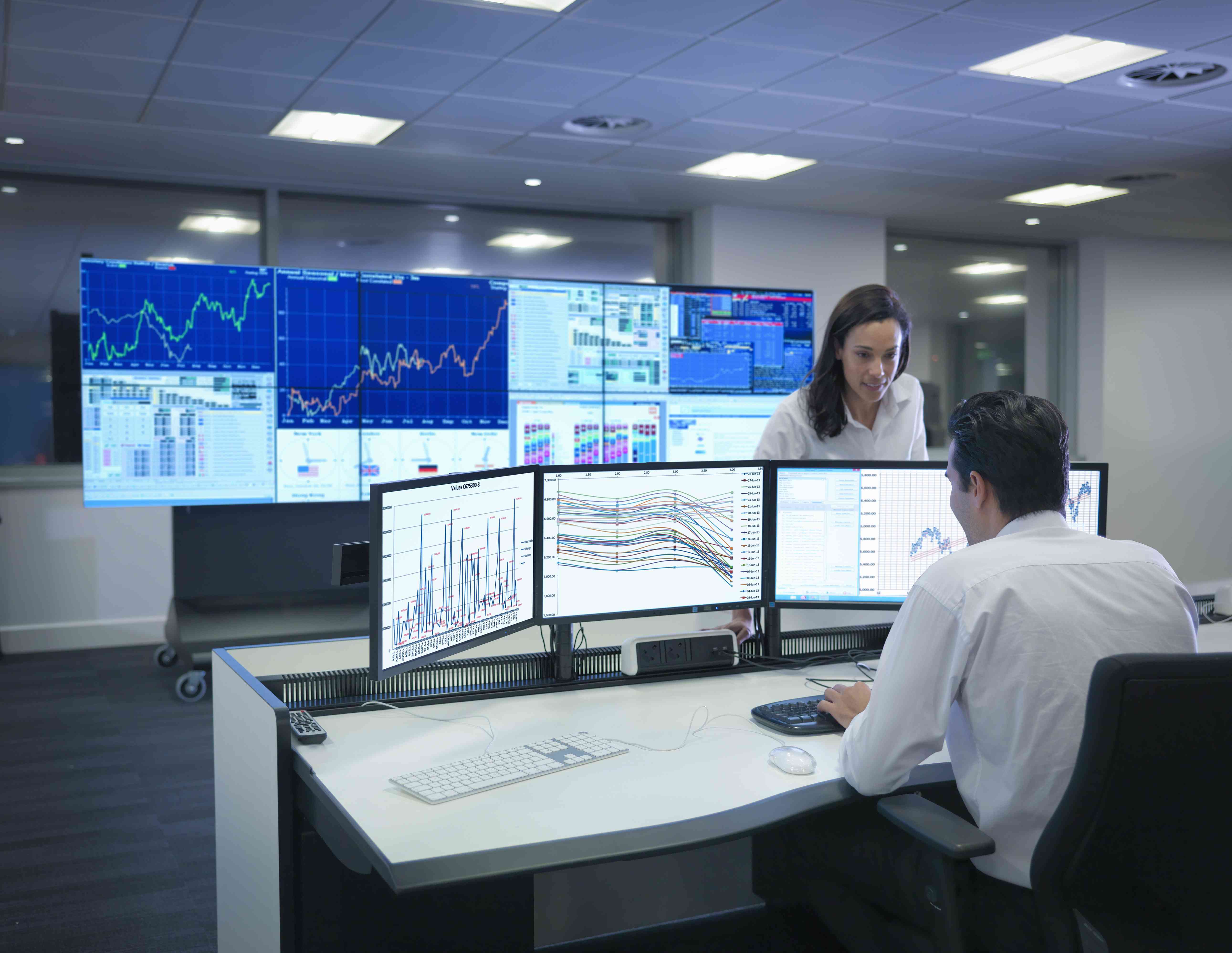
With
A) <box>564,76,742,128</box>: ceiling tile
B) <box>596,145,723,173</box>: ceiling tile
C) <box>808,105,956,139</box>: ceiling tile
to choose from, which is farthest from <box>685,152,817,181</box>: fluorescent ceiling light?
<box>564,76,742,128</box>: ceiling tile

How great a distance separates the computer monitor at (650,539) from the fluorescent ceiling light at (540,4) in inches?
74.3

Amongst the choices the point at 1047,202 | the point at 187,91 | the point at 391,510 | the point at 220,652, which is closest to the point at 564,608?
the point at 391,510

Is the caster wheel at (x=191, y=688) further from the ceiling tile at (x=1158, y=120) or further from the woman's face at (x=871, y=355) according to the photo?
the ceiling tile at (x=1158, y=120)

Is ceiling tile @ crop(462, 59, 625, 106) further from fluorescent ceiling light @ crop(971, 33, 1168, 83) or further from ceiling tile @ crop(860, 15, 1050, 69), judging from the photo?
fluorescent ceiling light @ crop(971, 33, 1168, 83)

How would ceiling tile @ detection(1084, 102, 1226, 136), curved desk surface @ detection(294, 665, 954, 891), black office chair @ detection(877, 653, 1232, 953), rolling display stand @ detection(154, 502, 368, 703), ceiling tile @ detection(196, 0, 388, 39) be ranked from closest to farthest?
black office chair @ detection(877, 653, 1232, 953)
curved desk surface @ detection(294, 665, 954, 891)
ceiling tile @ detection(196, 0, 388, 39)
ceiling tile @ detection(1084, 102, 1226, 136)
rolling display stand @ detection(154, 502, 368, 703)

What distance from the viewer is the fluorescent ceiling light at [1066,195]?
590cm

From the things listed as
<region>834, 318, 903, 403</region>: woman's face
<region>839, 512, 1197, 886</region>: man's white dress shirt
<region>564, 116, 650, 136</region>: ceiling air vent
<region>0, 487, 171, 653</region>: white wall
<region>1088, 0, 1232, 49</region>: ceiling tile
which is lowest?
<region>0, 487, 171, 653</region>: white wall

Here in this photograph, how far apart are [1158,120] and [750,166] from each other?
1892mm

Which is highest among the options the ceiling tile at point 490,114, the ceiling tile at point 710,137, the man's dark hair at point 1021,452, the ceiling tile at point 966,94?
the ceiling tile at point 710,137

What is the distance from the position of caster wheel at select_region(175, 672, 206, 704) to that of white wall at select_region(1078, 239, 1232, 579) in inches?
232

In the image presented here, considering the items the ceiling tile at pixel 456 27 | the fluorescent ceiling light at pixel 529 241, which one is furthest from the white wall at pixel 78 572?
the ceiling tile at pixel 456 27

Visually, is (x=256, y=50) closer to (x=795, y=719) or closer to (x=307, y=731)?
(x=307, y=731)

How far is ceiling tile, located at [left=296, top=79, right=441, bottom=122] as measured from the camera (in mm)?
4078

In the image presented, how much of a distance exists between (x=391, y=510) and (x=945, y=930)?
996mm
